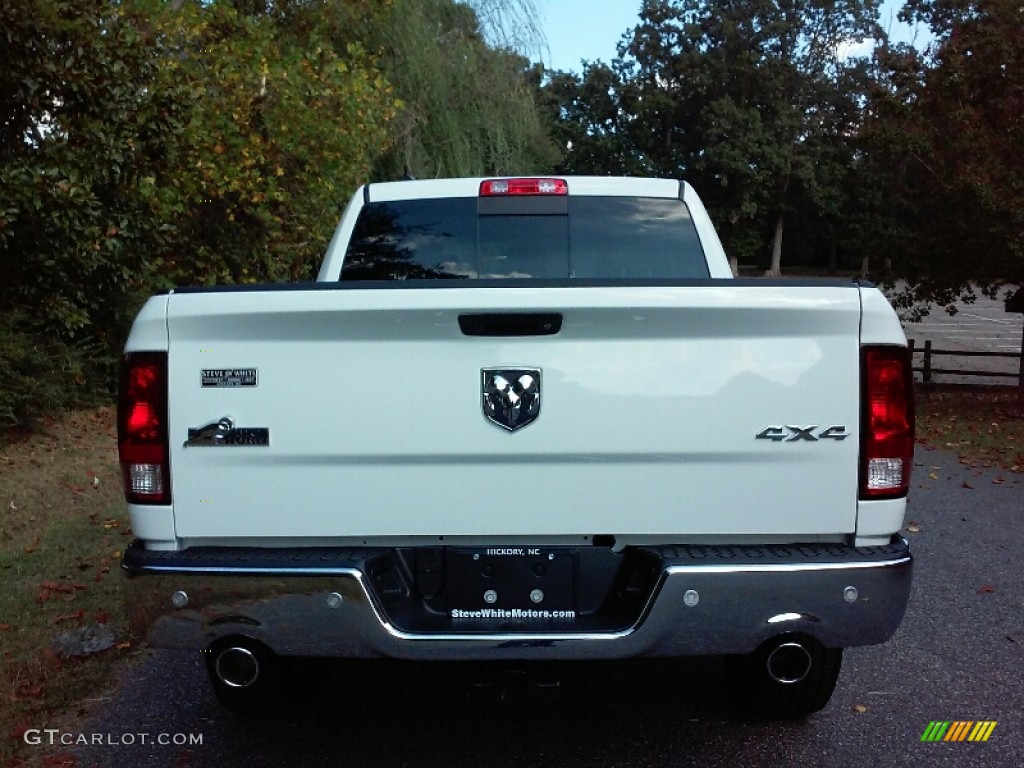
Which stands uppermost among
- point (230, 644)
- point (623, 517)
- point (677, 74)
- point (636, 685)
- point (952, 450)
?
point (677, 74)

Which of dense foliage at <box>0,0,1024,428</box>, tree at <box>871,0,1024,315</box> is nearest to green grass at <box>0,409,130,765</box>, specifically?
dense foliage at <box>0,0,1024,428</box>

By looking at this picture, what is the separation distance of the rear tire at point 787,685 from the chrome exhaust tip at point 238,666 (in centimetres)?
173

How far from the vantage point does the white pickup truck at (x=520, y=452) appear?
10.1 feet

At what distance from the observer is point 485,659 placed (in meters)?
3.09

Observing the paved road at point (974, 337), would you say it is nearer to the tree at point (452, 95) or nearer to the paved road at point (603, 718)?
the tree at point (452, 95)

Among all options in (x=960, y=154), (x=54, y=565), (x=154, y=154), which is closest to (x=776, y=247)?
(x=960, y=154)

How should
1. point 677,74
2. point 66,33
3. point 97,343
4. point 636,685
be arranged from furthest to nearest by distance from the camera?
1. point 677,74
2. point 97,343
3. point 66,33
4. point 636,685

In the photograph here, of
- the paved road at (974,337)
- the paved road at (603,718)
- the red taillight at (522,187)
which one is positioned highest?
the red taillight at (522,187)

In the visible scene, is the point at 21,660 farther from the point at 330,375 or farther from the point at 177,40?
the point at 177,40

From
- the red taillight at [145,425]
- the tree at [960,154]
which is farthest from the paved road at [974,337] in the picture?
the red taillight at [145,425]

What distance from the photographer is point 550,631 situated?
315cm

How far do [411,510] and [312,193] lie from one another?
462 inches

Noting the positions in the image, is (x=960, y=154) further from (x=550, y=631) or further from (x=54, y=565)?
(x=550, y=631)

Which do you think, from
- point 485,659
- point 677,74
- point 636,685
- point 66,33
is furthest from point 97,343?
point 677,74
